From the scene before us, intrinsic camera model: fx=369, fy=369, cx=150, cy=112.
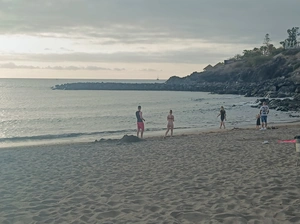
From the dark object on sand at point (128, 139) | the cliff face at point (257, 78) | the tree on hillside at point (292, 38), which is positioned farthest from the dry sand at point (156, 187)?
the tree on hillside at point (292, 38)

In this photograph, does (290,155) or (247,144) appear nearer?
(290,155)

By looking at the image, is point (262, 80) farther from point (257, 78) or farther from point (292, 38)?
point (292, 38)

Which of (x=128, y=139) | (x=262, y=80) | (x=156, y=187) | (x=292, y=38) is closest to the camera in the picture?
(x=156, y=187)

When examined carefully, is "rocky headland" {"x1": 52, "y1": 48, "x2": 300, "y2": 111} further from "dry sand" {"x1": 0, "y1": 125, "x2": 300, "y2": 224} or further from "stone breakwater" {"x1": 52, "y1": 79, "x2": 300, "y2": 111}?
"dry sand" {"x1": 0, "y1": 125, "x2": 300, "y2": 224}

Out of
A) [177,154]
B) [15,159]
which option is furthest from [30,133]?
[177,154]

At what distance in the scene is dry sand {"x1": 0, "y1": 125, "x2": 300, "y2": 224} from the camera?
18.8ft

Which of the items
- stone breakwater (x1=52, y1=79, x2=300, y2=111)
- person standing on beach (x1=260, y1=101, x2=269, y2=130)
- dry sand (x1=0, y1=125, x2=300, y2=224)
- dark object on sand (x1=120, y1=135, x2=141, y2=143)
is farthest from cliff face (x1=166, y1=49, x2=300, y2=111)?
dry sand (x1=0, y1=125, x2=300, y2=224)

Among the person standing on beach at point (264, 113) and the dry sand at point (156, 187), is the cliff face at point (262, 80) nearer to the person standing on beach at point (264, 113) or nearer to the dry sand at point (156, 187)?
the person standing on beach at point (264, 113)

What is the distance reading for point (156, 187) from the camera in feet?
24.2

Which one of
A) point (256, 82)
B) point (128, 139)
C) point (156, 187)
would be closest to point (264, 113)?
point (128, 139)

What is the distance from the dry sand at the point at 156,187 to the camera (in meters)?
5.72

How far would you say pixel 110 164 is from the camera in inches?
401

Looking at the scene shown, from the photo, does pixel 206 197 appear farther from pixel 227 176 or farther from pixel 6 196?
pixel 6 196

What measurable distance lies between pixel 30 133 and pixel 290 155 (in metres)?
17.9
